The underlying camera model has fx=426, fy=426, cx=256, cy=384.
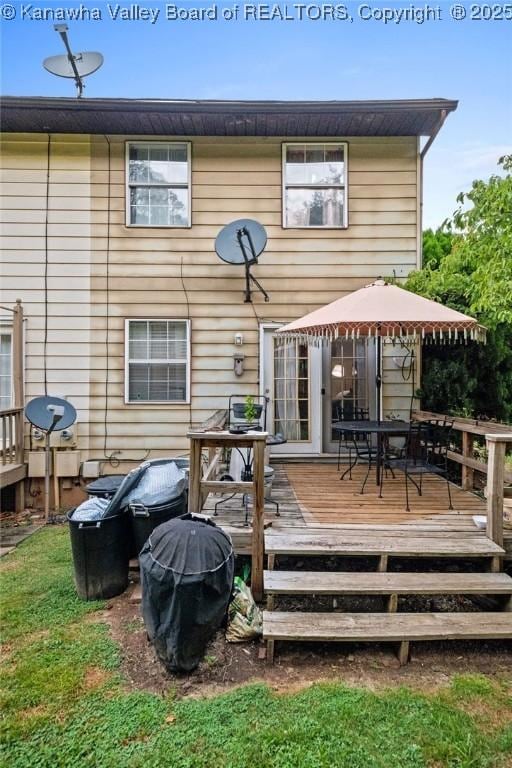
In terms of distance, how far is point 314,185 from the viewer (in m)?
6.45

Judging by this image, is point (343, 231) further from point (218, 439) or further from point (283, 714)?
point (283, 714)

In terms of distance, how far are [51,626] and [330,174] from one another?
6529 mm

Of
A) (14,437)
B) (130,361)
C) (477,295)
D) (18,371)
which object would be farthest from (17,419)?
(477,295)

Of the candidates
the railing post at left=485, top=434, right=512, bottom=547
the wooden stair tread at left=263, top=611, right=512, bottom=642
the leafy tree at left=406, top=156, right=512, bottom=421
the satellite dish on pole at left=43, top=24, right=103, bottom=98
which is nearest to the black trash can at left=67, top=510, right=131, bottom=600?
the wooden stair tread at left=263, top=611, right=512, bottom=642

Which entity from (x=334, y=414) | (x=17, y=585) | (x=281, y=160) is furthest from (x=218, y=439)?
(x=281, y=160)

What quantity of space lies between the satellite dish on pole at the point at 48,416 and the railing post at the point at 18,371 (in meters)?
0.52


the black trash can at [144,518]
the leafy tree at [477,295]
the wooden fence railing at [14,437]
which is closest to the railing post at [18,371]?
the wooden fence railing at [14,437]

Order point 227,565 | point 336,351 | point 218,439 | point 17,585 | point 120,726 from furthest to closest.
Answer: point 336,351 → point 17,585 → point 218,439 → point 227,565 → point 120,726

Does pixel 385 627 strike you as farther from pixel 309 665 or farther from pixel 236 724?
pixel 236 724

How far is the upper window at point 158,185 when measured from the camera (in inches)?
255

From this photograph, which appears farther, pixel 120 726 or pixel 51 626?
pixel 51 626

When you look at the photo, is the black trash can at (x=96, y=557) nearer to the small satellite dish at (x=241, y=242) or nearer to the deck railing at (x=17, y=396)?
the deck railing at (x=17, y=396)

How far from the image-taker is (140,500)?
3.85m

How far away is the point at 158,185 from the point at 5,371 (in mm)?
3698
